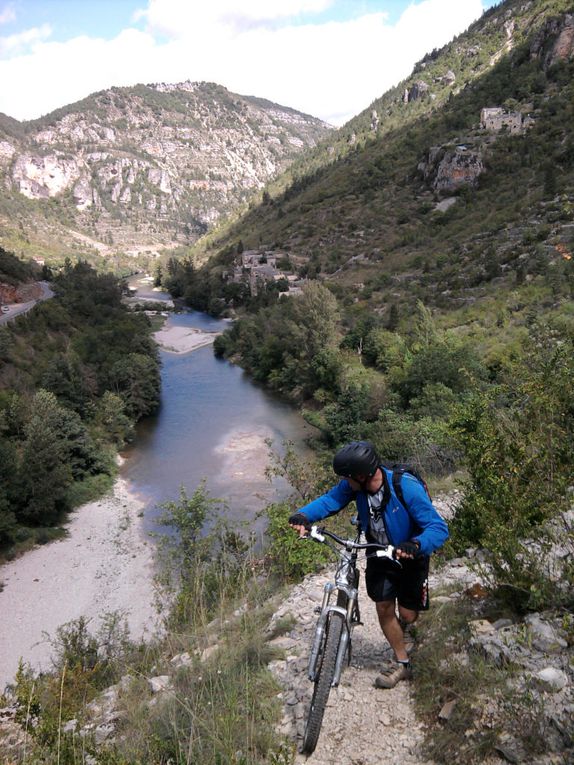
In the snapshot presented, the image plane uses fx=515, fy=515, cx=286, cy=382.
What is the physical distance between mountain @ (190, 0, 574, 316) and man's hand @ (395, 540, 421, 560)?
2785 centimetres

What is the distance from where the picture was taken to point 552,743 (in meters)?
2.51

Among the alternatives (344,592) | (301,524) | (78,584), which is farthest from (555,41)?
(344,592)

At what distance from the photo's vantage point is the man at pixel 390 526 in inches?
124

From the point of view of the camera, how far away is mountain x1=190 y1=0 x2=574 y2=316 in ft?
118

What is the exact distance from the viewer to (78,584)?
16.4 metres

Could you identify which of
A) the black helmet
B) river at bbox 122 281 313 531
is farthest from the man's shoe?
river at bbox 122 281 313 531

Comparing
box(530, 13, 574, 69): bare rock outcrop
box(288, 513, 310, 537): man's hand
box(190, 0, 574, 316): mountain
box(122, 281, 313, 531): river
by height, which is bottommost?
box(122, 281, 313, 531): river

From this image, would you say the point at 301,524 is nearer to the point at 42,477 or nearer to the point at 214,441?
the point at 42,477

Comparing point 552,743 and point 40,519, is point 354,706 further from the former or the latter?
point 40,519

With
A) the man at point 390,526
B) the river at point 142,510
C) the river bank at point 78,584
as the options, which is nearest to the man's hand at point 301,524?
the man at point 390,526

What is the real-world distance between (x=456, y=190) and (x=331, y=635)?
187 feet

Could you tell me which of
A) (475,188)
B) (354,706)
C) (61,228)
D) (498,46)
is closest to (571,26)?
(475,188)

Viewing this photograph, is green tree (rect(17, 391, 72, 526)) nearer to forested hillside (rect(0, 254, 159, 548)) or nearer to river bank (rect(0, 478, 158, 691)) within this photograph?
forested hillside (rect(0, 254, 159, 548))

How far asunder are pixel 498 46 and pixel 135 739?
109 metres
